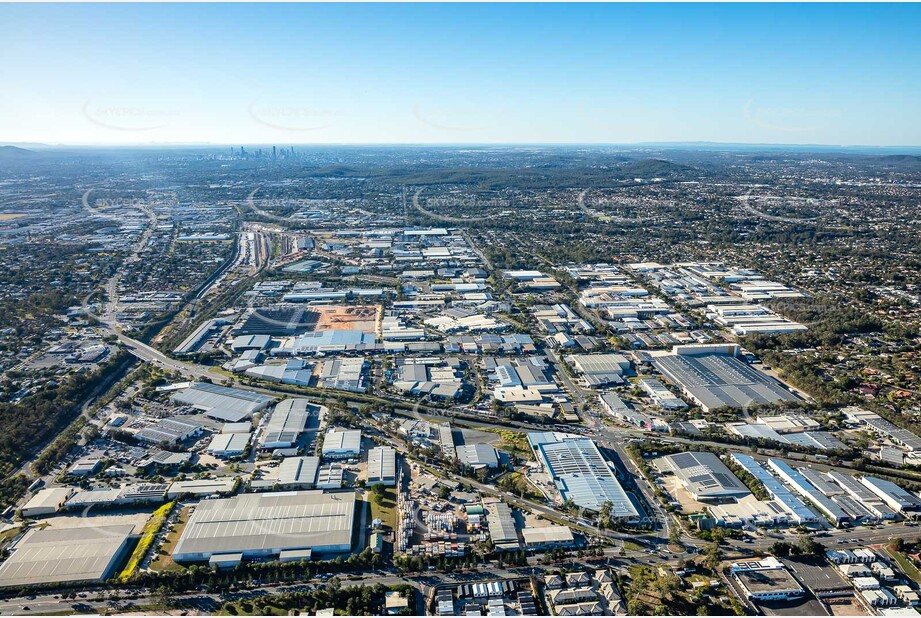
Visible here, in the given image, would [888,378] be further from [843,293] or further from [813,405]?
[843,293]

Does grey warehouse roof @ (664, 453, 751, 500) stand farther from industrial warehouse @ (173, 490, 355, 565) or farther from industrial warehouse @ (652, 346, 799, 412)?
industrial warehouse @ (173, 490, 355, 565)

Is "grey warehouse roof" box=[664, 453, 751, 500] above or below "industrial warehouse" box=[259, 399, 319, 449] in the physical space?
below

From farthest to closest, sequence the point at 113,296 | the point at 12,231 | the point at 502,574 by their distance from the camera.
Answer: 1. the point at 12,231
2. the point at 113,296
3. the point at 502,574

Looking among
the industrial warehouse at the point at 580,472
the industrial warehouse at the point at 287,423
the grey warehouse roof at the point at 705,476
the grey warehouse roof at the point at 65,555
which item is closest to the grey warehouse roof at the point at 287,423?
the industrial warehouse at the point at 287,423

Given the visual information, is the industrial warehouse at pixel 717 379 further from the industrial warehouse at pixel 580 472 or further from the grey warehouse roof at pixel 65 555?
the grey warehouse roof at pixel 65 555

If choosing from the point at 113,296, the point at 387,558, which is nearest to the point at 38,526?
the point at 387,558

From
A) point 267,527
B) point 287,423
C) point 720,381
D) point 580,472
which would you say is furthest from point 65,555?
point 720,381

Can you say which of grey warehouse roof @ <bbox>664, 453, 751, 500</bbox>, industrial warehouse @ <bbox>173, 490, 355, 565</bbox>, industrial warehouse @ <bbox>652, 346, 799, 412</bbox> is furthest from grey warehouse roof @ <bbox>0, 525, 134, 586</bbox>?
industrial warehouse @ <bbox>652, 346, 799, 412</bbox>

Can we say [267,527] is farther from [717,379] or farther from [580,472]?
[717,379]
